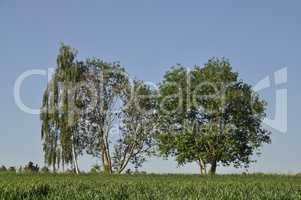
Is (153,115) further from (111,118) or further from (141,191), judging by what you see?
(141,191)

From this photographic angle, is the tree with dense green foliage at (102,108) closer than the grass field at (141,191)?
No

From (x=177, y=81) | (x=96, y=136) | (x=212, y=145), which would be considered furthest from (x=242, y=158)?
(x=96, y=136)

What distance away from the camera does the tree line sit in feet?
209

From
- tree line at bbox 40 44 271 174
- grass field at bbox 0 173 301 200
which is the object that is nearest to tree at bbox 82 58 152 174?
tree line at bbox 40 44 271 174

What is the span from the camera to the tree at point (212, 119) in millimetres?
63312

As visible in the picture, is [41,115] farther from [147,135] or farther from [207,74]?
[207,74]

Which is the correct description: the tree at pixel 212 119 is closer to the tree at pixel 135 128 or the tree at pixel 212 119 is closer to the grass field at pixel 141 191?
the tree at pixel 135 128

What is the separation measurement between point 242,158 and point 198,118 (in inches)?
272

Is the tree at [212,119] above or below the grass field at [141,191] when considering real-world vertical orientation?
above

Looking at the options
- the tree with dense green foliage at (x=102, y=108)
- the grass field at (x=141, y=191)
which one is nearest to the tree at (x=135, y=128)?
the tree with dense green foliage at (x=102, y=108)

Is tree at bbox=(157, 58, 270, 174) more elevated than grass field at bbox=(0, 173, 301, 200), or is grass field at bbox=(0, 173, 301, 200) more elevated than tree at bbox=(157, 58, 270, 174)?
tree at bbox=(157, 58, 270, 174)

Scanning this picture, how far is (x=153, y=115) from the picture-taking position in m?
68.7

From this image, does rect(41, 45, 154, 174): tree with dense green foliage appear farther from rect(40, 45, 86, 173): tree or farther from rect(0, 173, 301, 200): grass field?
rect(0, 173, 301, 200): grass field

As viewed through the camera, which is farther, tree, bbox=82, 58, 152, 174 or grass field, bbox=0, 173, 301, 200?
tree, bbox=82, 58, 152, 174
